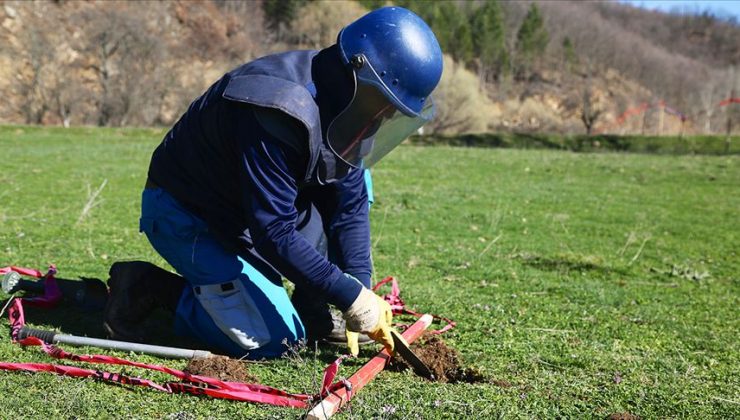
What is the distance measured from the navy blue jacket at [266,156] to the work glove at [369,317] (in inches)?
2.1

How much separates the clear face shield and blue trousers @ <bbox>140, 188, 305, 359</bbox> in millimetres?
972

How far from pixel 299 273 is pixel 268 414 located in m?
0.72

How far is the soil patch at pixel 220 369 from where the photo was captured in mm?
3602

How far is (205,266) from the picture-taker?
4051 millimetres

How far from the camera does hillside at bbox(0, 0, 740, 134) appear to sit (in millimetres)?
45625

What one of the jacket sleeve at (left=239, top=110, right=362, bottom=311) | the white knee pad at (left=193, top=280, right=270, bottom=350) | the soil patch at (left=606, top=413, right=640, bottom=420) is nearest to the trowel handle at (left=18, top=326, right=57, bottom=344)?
the white knee pad at (left=193, top=280, right=270, bottom=350)

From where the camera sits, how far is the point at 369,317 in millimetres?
3691

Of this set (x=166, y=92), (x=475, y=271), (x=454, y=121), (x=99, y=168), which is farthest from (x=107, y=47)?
(x=475, y=271)

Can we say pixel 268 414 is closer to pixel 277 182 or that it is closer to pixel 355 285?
pixel 355 285

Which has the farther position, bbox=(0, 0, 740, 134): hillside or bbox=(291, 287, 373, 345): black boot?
bbox=(0, 0, 740, 134): hillside

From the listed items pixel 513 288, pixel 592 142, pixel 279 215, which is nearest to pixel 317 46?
pixel 592 142

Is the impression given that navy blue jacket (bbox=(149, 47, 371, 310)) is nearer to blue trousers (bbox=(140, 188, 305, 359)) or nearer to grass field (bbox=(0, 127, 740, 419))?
blue trousers (bbox=(140, 188, 305, 359))

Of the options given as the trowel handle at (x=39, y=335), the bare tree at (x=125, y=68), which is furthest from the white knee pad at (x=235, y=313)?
the bare tree at (x=125, y=68)

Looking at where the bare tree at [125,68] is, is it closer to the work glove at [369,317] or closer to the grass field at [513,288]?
the grass field at [513,288]
